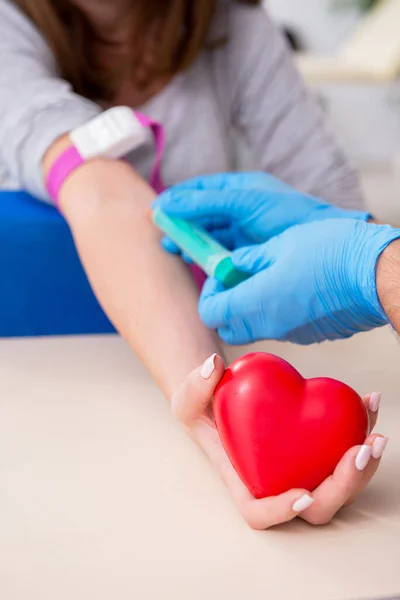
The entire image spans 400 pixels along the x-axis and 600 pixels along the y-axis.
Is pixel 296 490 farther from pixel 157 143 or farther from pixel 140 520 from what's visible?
pixel 157 143

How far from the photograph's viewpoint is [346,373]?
2.49 feet

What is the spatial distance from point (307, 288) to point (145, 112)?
0.55 m

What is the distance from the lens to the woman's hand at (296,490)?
470 mm

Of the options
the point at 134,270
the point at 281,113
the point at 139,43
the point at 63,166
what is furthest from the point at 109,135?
the point at 281,113

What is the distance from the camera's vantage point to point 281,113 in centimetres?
115

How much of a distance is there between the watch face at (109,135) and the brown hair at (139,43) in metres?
0.22

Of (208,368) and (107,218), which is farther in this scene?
(107,218)

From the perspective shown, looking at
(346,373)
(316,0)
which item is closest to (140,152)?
(346,373)

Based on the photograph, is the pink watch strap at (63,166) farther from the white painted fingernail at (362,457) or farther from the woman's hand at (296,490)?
the white painted fingernail at (362,457)

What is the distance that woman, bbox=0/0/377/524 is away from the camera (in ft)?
A: 2.48

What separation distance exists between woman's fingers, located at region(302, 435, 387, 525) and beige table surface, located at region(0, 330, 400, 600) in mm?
19

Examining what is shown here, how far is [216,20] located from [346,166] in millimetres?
310

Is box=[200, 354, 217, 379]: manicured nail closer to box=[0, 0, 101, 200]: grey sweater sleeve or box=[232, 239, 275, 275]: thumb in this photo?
box=[232, 239, 275, 275]: thumb

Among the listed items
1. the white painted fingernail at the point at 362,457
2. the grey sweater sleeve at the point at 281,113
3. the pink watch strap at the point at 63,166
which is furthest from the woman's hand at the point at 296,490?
the grey sweater sleeve at the point at 281,113
